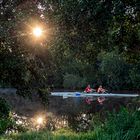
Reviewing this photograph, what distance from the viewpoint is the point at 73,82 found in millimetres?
82500

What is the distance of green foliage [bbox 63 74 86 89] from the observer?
81.9 meters

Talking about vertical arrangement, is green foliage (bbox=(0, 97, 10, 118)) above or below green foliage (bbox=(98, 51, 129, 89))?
below

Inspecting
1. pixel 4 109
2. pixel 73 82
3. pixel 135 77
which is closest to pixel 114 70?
pixel 135 77

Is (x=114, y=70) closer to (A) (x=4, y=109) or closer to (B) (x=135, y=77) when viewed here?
(B) (x=135, y=77)

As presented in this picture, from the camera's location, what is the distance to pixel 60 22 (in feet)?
46.0

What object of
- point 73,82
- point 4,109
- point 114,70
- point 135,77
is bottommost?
point 4,109

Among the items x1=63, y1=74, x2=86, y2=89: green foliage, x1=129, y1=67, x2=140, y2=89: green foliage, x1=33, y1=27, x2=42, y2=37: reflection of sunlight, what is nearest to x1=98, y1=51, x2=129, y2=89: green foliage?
x1=129, y1=67, x2=140, y2=89: green foliage

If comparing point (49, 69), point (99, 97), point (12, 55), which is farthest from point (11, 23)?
point (99, 97)

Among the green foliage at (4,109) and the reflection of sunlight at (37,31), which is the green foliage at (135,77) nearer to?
the green foliage at (4,109)

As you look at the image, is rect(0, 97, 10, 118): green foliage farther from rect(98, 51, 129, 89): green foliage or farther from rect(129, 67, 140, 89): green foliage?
rect(98, 51, 129, 89): green foliage

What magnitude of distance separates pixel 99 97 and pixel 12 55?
41.1 m

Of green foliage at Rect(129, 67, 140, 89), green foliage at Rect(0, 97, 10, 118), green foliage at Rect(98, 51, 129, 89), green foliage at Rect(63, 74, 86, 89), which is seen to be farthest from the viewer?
green foliage at Rect(63, 74, 86, 89)

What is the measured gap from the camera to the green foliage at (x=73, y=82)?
269 feet

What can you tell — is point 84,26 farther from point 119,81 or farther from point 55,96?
point 119,81
